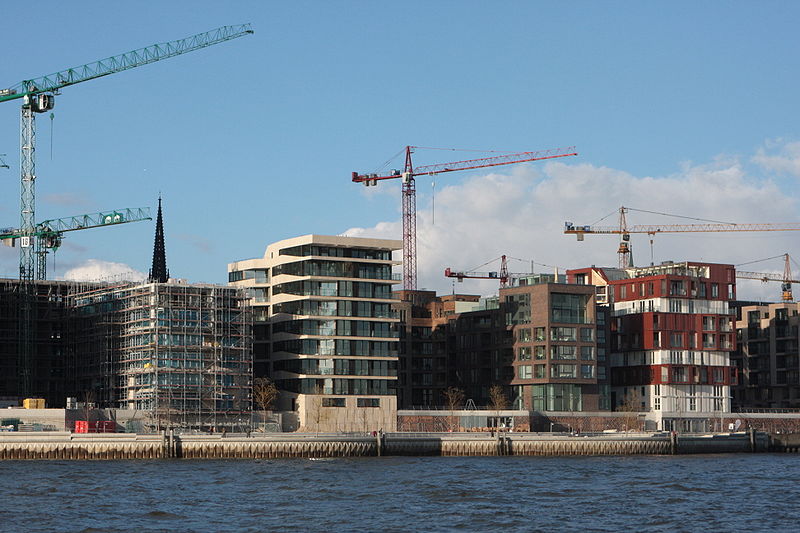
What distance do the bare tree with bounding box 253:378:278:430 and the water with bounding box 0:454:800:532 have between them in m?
40.9

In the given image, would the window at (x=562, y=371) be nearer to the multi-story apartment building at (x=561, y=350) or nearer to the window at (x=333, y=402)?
the multi-story apartment building at (x=561, y=350)

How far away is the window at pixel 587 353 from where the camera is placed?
198m

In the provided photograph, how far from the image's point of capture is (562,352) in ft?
645

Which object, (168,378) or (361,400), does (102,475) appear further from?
(361,400)

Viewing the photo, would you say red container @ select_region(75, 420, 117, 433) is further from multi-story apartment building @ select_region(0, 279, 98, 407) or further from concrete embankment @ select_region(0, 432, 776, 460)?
multi-story apartment building @ select_region(0, 279, 98, 407)

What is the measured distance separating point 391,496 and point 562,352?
328ft

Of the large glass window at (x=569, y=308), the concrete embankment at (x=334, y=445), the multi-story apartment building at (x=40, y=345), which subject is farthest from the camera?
the large glass window at (x=569, y=308)

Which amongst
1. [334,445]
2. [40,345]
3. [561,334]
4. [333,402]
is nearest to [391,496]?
[334,445]

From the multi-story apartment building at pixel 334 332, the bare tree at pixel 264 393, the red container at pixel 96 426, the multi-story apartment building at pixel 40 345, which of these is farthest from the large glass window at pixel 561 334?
the multi-story apartment building at pixel 40 345

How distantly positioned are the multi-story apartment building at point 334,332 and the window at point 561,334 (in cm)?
2274

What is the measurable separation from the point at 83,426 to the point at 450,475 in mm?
52209

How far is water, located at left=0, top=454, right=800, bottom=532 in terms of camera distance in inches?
3300

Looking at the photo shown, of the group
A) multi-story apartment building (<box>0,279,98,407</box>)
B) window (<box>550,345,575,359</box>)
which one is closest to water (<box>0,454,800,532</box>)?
window (<box>550,345,575,359</box>)

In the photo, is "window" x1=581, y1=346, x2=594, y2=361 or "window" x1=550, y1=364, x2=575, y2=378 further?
"window" x1=581, y1=346, x2=594, y2=361
